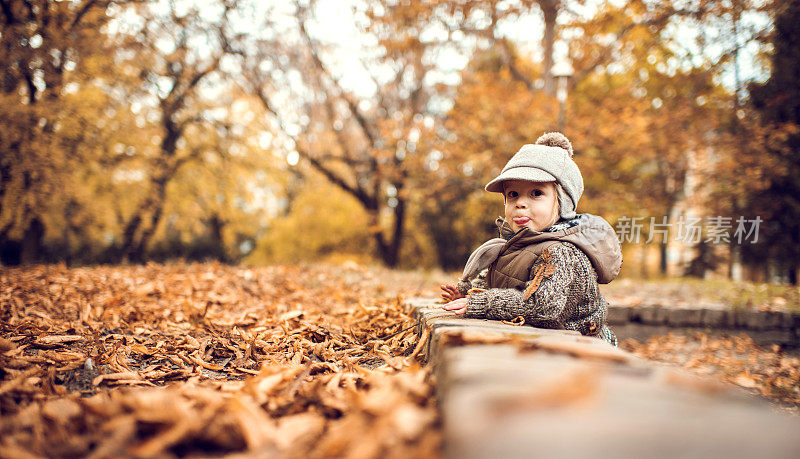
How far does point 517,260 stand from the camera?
212 cm

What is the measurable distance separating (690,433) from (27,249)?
11716 mm

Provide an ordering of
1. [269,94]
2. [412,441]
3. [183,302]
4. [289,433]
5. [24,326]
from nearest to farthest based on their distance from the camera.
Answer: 1. [412,441]
2. [289,433]
3. [24,326]
4. [183,302]
5. [269,94]

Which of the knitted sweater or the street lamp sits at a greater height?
the street lamp

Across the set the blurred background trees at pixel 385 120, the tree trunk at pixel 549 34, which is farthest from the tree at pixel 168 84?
the tree trunk at pixel 549 34

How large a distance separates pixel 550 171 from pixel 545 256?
1.43ft

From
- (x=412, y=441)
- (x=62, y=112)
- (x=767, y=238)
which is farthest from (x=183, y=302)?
(x=767, y=238)

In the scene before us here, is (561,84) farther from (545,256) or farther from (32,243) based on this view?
(32,243)

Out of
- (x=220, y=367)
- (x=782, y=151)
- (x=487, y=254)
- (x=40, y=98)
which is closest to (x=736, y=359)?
(x=487, y=254)

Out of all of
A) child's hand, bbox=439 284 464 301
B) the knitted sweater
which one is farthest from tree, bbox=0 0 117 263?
the knitted sweater

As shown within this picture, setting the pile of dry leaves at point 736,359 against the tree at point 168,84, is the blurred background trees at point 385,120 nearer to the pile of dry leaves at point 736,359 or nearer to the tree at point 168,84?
the tree at point 168,84

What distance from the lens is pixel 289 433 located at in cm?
114

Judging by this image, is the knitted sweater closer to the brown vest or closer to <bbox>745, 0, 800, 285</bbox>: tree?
the brown vest

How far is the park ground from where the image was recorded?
1.08 metres

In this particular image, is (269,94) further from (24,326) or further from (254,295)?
(24,326)
